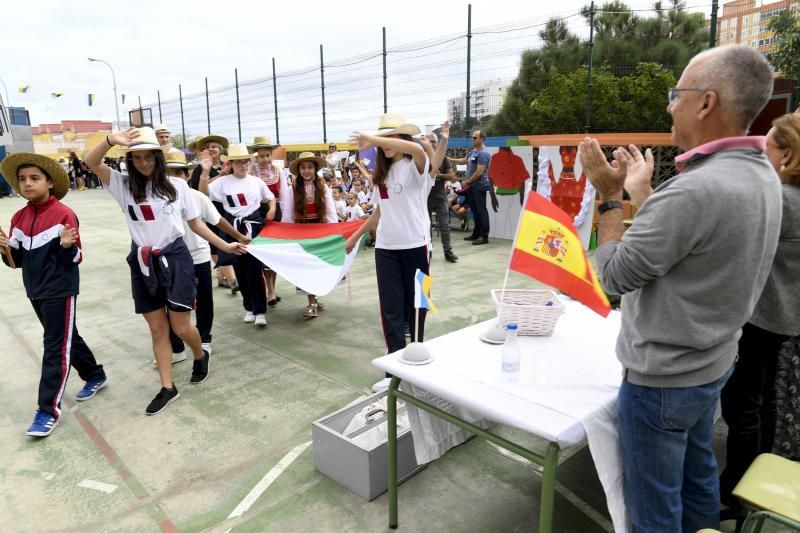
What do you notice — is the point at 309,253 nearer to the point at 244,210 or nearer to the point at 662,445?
the point at 244,210

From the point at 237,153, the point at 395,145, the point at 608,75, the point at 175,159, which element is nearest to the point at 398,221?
the point at 395,145

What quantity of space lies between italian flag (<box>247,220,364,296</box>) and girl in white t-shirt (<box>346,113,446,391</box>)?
1.05 metres

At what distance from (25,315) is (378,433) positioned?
5.00m

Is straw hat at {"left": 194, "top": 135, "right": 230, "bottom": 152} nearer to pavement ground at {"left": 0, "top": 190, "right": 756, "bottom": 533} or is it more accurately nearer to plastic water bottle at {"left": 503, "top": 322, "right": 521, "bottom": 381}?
pavement ground at {"left": 0, "top": 190, "right": 756, "bottom": 533}

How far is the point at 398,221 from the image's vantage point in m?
3.46

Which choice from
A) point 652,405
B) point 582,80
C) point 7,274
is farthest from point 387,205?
point 582,80

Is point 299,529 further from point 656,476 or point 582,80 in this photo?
point 582,80

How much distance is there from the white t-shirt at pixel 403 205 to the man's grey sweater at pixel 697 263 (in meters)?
2.01

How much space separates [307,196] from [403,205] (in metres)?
2.07

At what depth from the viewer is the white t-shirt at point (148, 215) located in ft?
10.8

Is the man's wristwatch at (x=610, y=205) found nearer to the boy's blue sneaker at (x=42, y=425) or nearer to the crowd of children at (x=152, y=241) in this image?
the crowd of children at (x=152, y=241)

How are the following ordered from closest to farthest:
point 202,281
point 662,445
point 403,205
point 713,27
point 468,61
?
point 662,445
point 403,205
point 202,281
point 713,27
point 468,61

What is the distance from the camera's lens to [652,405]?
1533 mm

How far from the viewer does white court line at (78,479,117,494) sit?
2.66 m
